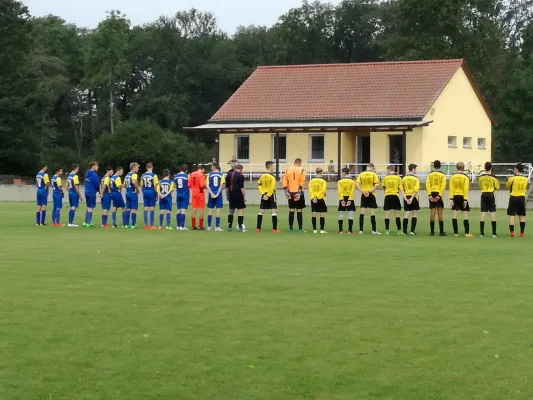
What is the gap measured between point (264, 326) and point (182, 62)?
269 feet

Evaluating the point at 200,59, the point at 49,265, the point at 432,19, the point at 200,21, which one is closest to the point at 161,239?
the point at 49,265

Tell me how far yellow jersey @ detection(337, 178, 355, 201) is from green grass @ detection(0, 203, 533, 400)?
7.80 meters

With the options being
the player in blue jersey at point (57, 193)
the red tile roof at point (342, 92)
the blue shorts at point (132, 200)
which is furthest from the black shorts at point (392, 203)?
the red tile roof at point (342, 92)

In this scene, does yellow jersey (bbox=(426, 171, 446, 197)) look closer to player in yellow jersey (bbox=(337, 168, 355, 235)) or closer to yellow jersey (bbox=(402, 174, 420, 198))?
yellow jersey (bbox=(402, 174, 420, 198))

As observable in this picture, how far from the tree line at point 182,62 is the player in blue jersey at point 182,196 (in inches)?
1506

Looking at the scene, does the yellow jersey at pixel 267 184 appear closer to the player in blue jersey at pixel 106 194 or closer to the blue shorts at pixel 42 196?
the player in blue jersey at pixel 106 194

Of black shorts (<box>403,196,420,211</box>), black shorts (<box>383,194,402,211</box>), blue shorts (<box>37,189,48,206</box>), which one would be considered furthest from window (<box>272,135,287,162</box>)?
black shorts (<box>403,196,420,211</box>)

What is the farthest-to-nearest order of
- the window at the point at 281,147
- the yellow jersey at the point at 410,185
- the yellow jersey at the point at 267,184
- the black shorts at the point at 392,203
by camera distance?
the window at the point at 281,147 < the yellow jersey at the point at 267,184 < the black shorts at the point at 392,203 < the yellow jersey at the point at 410,185

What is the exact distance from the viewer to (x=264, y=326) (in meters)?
10.9

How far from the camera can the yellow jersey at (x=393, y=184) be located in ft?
88.4

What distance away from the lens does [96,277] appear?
1528 cm

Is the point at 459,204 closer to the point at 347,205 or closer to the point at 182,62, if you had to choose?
the point at 347,205

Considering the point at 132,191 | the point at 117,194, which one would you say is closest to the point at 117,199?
the point at 117,194

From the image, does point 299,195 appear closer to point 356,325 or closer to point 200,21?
point 356,325
